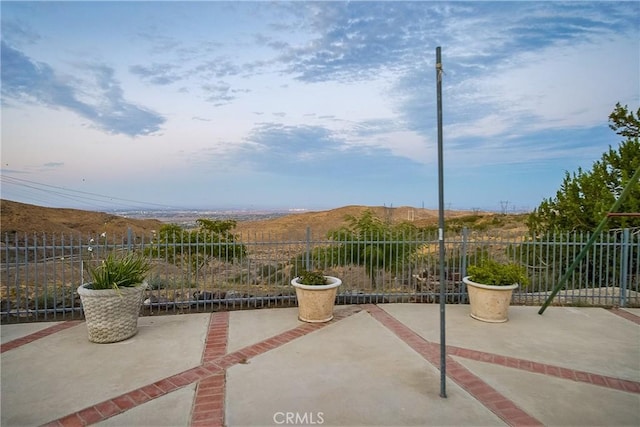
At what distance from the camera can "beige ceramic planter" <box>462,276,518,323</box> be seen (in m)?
5.23

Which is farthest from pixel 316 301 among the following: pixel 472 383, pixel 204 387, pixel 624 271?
pixel 624 271

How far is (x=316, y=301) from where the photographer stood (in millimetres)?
5172

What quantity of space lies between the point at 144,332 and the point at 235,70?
18.2 ft

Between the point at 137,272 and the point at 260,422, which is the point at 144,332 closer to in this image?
the point at 137,272

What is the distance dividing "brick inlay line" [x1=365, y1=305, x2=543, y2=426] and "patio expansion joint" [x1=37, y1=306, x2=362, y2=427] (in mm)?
1379

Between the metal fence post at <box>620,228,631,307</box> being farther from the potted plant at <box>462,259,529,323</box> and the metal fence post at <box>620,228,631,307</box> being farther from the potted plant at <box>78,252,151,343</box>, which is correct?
the potted plant at <box>78,252,151,343</box>

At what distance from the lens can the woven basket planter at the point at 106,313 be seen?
169 inches

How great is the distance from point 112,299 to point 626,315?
7810 millimetres

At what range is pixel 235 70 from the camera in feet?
25.0

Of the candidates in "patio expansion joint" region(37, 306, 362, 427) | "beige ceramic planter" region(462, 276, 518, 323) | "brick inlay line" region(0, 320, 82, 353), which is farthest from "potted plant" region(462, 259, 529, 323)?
"brick inlay line" region(0, 320, 82, 353)

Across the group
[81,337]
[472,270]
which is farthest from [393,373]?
[81,337]

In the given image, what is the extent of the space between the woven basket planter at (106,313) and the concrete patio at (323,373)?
15cm

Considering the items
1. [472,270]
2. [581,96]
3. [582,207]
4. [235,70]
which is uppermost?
[235,70]

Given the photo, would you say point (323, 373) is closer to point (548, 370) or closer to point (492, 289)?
point (548, 370)
